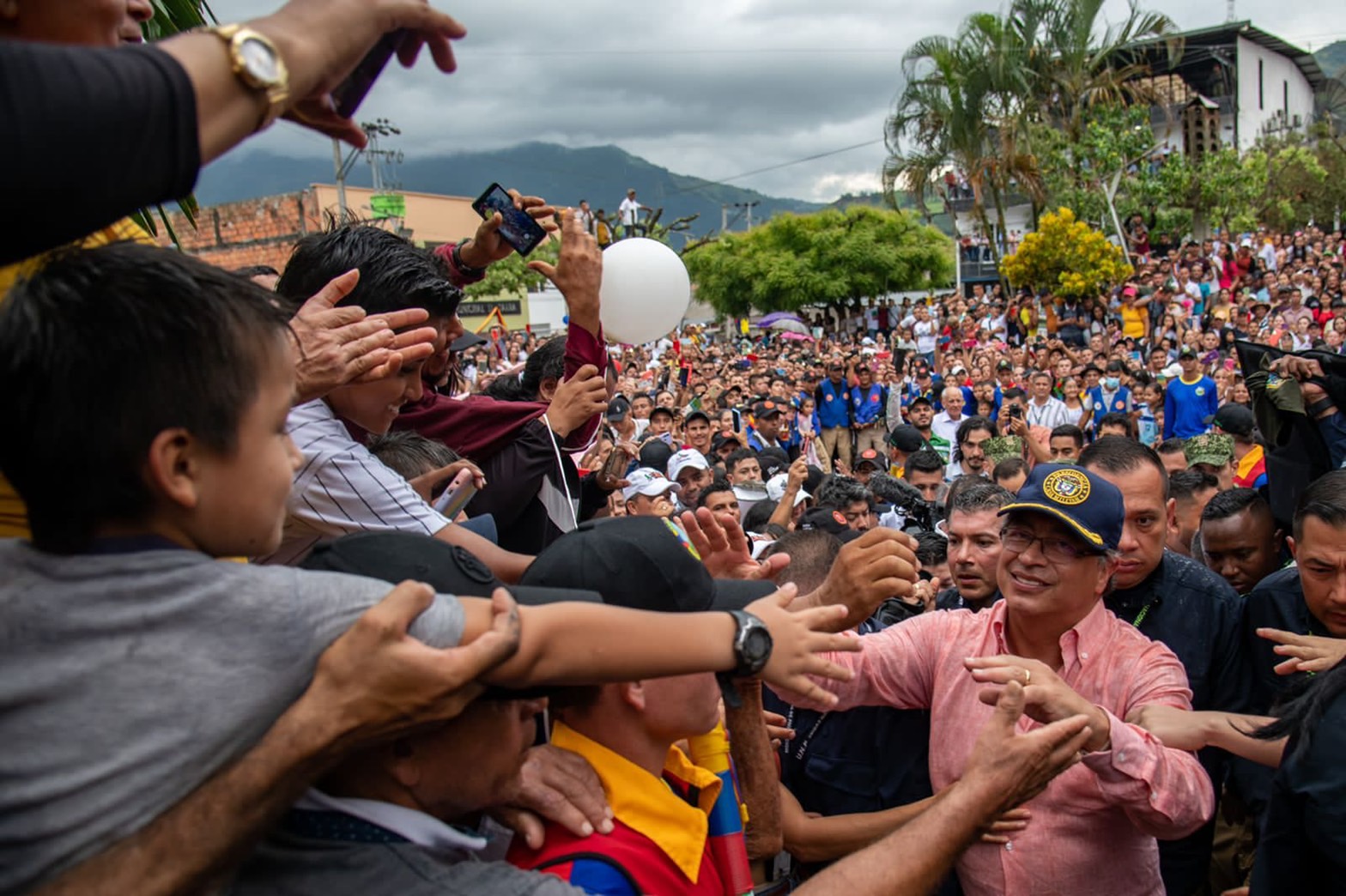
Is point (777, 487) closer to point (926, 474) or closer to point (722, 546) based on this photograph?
point (926, 474)

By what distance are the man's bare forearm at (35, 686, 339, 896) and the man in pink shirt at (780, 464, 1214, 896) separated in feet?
4.48

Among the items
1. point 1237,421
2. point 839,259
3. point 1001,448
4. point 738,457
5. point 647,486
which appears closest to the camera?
point 647,486

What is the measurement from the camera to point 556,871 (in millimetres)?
1646

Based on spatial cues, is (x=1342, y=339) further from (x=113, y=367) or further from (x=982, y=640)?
(x=113, y=367)

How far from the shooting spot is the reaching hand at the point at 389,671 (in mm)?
1273

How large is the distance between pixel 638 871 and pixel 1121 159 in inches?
1169

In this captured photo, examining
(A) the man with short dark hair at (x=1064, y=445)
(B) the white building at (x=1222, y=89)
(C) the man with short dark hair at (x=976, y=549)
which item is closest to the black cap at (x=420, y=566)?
(C) the man with short dark hair at (x=976, y=549)

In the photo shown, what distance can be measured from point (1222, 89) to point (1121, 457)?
165 ft

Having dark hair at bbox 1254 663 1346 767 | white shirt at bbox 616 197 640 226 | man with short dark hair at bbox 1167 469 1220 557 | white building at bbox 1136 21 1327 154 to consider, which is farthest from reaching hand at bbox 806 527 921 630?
white building at bbox 1136 21 1327 154

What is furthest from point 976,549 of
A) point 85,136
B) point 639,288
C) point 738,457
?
point 738,457

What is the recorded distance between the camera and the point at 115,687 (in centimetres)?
118

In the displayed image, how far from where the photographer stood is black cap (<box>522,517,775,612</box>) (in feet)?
5.95

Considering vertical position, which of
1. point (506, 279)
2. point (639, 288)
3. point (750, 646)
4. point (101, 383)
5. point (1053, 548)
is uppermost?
point (506, 279)

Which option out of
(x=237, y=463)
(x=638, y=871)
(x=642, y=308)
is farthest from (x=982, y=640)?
(x=237, y=463)
